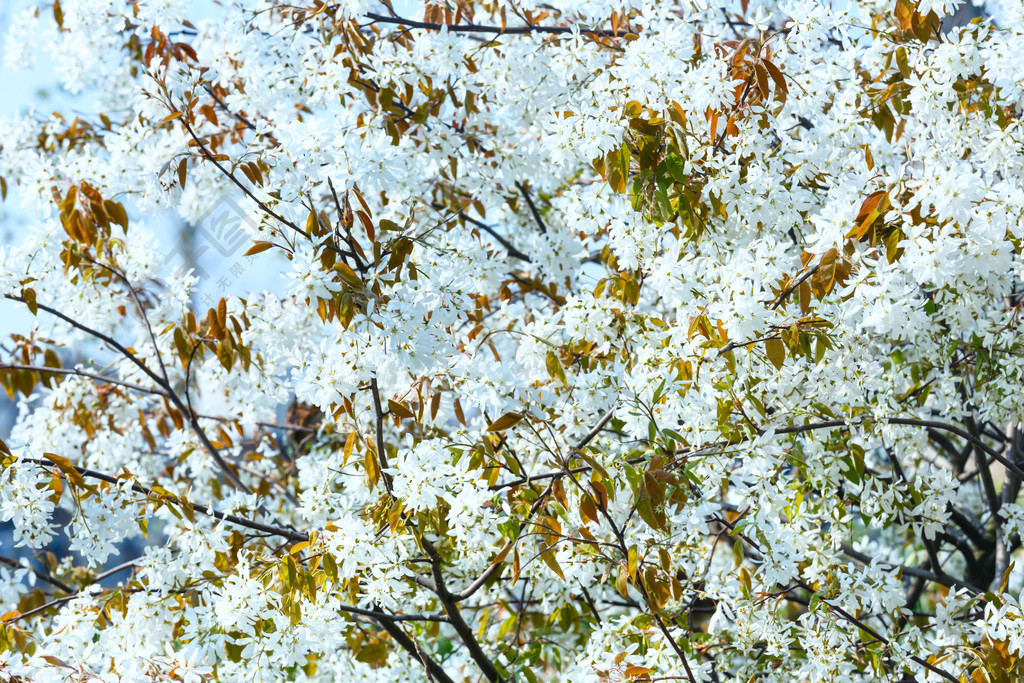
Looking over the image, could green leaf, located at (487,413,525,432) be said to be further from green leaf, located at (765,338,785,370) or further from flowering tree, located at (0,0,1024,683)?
green leaf, located at (765,338,785,370)

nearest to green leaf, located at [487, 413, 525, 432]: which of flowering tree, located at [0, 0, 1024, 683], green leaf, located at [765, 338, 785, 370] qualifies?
flowering tree, located at [0, 0, 1024, 683]

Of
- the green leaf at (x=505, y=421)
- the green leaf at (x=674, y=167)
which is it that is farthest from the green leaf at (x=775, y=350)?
the green leaf at (x=505, y=421)

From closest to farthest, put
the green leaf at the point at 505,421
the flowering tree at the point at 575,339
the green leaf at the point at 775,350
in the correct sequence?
the green leaf at the point at 505,421 < the flowering tree at the point at 575,339 < the green leaf at the point at 775,350

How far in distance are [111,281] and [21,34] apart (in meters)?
2.20

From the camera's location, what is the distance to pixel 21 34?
4.21 m

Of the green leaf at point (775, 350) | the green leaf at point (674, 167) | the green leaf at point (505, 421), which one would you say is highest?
the green leaf at point (674, 167)

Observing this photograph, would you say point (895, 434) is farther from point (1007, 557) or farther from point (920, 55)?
point (920, 55)

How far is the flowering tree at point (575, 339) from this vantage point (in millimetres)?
1779

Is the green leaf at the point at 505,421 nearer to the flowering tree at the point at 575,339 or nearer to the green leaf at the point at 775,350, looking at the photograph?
the flowering tree at the point at 575,339

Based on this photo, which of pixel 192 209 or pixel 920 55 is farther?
pixel 192 209

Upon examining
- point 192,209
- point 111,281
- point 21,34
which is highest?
point 21,34

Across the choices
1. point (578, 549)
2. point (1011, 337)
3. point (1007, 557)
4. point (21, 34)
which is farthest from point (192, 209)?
point (1007, 557)

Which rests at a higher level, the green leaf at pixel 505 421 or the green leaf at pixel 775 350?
the green leaf at pixel 775 350

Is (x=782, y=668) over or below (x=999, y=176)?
below
